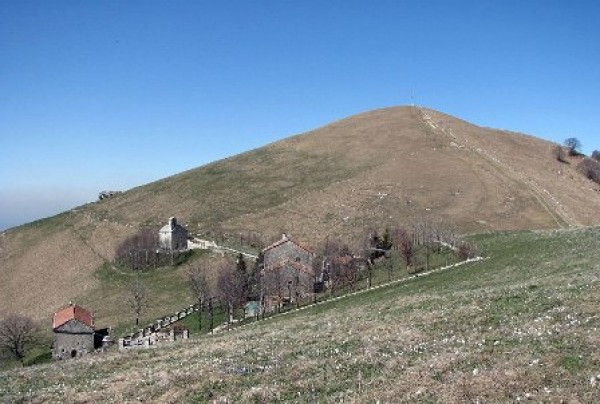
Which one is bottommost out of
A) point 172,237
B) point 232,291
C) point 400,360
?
point 232,291

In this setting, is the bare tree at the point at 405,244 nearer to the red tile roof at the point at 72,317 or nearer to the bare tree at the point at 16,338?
the red tile roof at the point at 72,317

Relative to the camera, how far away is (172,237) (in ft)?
364

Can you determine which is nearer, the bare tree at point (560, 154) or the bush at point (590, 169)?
the bush at point (590, 169)

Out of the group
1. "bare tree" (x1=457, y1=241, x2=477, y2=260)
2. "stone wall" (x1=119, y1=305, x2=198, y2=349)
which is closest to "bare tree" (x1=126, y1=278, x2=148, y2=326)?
"stone wall" (x1=119, y1=305, x2=198, y2=349)

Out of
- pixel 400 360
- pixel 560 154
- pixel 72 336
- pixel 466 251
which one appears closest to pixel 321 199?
pixel 466 251

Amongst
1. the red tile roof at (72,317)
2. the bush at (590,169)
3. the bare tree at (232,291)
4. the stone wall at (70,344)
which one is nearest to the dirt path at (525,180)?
the bush at (590,169)

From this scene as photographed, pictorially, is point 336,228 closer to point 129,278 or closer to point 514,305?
point 129,278

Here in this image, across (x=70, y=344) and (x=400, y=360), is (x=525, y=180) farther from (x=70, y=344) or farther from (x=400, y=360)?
(x=400, y=360)

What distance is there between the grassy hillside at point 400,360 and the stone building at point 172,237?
74.2 meters

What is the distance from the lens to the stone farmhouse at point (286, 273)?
7431cm

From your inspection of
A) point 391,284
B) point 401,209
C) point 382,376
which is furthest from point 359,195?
point 382,376

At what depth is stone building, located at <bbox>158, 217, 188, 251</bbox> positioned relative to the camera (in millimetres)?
111062

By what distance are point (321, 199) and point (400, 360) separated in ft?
342

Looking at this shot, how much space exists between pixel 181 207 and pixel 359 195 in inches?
1617
